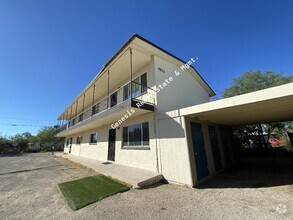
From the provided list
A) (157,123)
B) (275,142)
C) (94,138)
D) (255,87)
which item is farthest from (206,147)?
(275,142)

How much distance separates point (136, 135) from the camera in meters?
7.79

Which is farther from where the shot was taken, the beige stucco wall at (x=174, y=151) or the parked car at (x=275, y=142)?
the parked car at (x=275, y=142)

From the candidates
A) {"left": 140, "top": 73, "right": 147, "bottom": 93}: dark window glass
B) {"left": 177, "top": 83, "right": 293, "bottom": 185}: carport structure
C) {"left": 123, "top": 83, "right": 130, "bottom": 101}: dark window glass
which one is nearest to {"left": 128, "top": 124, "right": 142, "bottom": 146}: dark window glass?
{"left": 140, "top": 73, "right": 147, "bottom": 93}: dark window glass

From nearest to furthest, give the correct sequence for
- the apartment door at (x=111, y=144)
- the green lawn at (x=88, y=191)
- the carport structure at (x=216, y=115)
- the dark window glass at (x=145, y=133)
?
the carport structure at (x=216, y=115) → the green lawn at (x=88, y=191) → the dark window glass at (x=145, y=133) → the apartment door at (x=111, y=144)

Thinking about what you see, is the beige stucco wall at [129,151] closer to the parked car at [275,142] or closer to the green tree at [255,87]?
the green tree at [255,87]

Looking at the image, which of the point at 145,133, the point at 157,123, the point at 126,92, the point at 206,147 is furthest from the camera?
the point at 126,92

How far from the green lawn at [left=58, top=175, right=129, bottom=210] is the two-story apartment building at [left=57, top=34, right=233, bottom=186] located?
1.97m

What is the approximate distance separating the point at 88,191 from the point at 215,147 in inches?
263

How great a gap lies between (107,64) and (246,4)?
8.15m

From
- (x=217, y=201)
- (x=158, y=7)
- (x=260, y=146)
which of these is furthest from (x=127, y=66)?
(x=260, y=146)

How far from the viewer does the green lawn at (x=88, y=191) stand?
4.07 meters

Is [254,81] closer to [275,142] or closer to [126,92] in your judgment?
[275,142]

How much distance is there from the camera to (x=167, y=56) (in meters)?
8.10

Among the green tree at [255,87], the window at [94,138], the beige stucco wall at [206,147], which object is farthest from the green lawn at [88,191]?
the green tree at [255,87]
